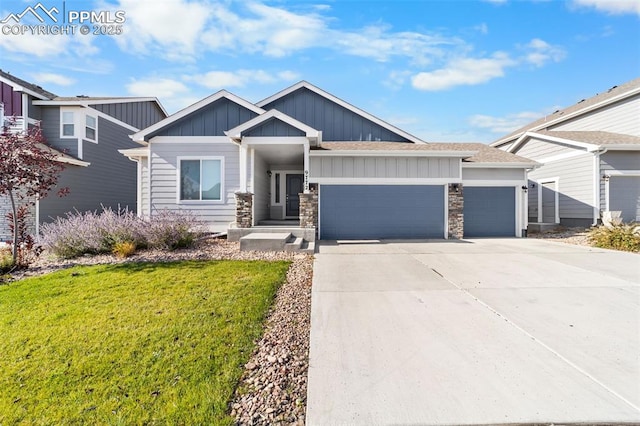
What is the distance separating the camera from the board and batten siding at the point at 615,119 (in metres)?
14.8

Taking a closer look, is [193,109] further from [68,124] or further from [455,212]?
[455,212]

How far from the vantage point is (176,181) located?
1083 cm

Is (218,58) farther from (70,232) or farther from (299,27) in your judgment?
(70,232)

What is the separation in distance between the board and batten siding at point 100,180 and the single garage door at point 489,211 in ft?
50.9

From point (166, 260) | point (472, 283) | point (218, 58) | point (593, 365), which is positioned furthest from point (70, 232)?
point (593, 365)

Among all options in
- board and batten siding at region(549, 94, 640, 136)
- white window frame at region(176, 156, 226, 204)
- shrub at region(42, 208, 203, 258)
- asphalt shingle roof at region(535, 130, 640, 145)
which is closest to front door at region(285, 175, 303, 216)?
white window frame at region(176, 156, 226, 204)

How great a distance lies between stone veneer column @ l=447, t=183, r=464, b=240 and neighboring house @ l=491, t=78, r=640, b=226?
6291mm

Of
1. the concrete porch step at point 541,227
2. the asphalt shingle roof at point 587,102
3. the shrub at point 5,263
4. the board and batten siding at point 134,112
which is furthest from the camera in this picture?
the asphalt shingle roof at point 587,102

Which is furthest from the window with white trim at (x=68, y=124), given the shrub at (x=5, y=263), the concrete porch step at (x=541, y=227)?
the concrete porch step at (x=541, y=227)

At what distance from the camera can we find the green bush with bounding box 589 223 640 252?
8789 millimetres

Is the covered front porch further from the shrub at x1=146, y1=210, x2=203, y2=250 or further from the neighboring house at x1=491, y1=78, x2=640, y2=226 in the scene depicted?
the neighboring house at x1=491, y1=78, x2=640, y2=226

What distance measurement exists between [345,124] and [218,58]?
20.0 feet

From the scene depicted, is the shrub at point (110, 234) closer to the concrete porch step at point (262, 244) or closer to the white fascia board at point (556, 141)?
the concrete porch step at point (262, 244)

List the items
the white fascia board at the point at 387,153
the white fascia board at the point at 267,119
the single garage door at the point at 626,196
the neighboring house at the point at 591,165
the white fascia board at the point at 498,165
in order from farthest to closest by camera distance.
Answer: the single garage door at the point at 626,196 → the neighboring house at the point at 591,165 → the white fascia board at the point at 498,165 → the white fascia board at the point at 387,153 → the white fascia board at the point at 267,119
